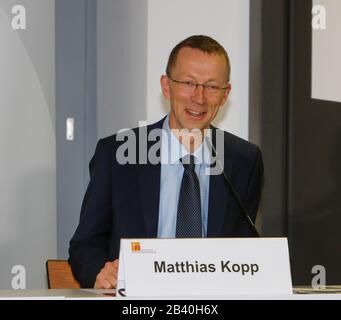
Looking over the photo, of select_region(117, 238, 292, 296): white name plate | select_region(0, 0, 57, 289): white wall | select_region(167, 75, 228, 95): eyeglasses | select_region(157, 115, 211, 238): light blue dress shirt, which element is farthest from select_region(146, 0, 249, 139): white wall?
select_region(117, 238, 292, 296): white name plate

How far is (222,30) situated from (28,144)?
3.35 ft

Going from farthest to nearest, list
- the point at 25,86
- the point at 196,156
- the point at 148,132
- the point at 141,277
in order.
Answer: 1. the point at 25,86
2. the point at 148,132
3. the point at 196,156
4. the point at 141,277

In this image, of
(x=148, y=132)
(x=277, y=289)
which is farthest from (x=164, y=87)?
(x=277, y=289)

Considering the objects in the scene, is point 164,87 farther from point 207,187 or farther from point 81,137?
Result: point 81,137

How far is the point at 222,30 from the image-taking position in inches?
150

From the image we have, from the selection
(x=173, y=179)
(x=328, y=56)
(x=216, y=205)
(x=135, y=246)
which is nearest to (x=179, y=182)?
(x=173, y=179)

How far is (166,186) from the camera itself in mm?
2879

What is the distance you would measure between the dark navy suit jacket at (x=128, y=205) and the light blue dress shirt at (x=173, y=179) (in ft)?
0.08

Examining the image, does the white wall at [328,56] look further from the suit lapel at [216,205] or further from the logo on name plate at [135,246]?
the logo on name plate at [135,246]

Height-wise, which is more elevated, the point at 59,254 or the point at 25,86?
the point at 25,86

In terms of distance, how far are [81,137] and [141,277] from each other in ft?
6.89

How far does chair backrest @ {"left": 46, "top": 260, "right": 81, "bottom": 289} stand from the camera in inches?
115

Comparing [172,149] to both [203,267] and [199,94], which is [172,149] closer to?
[199,94]

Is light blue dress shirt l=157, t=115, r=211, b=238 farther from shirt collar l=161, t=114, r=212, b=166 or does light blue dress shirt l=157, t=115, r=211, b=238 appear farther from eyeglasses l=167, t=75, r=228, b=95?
eyeglasses l=167, t=75, r=228, b=95
